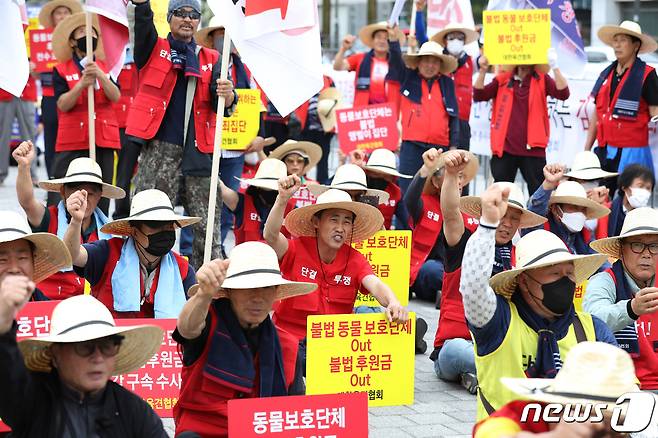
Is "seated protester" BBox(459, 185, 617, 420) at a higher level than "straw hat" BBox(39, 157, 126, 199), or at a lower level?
A: lower

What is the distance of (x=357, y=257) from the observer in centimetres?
747

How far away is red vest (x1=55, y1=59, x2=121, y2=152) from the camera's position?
10617mm

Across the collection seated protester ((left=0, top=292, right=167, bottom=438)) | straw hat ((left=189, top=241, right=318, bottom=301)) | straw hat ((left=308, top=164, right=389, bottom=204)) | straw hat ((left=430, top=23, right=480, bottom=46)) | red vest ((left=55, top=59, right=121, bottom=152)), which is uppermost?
straw hat ((left=430, top=23, right=480, bottom=46))

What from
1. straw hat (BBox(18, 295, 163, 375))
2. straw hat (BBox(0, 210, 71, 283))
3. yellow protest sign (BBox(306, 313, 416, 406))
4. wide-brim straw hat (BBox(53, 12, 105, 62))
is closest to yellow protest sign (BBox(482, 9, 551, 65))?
wide-brim straw hat (BBox(53, 12, 105, 62))

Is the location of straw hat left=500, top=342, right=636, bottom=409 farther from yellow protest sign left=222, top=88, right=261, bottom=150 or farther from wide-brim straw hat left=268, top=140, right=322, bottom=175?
yellow protest sign left=222, top=88, right=261, bottom=150

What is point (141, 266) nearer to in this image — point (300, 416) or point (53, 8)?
point (300, 416)

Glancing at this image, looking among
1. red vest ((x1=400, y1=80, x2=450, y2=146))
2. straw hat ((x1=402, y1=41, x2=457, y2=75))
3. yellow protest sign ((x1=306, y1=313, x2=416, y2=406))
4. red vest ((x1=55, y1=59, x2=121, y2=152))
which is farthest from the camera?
red vest ((x1=400, y1=80, x2=450, y2=146))

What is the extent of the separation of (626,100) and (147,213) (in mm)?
6019

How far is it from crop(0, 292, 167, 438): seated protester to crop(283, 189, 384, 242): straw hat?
292cm

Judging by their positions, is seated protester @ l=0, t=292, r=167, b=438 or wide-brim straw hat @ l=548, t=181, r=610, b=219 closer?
seated protester @ l=0, t=292, r=167, b=438

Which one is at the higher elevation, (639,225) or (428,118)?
(428,118)

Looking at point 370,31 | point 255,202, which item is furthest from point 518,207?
point 370,31

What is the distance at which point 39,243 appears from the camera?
566 centimetres

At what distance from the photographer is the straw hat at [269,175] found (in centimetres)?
954
